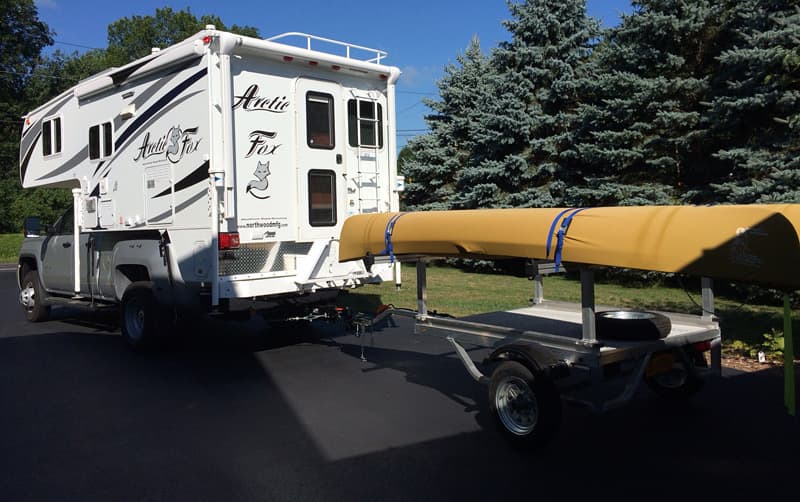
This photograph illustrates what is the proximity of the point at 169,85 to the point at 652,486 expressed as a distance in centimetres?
694

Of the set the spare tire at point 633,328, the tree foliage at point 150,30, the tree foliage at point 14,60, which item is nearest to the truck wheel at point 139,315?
the spare tire at point 633,328

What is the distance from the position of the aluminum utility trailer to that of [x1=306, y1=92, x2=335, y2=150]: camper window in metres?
3.57

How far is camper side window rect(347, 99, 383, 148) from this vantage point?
29.9 ft

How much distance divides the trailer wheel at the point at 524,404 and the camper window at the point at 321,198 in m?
4.06

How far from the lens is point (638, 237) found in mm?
4367

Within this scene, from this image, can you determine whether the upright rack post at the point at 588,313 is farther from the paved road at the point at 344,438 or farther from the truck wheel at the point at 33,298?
the truck wheel at the point at 33,298

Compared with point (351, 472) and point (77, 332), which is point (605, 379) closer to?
point (351, 472)

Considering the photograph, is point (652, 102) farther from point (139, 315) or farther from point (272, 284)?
point (139, 315)

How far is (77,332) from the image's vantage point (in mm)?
10766

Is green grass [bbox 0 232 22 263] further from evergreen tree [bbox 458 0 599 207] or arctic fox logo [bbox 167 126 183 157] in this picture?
arctic fox logo [bbox 167 126 183 157]

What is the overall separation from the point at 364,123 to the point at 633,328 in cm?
524

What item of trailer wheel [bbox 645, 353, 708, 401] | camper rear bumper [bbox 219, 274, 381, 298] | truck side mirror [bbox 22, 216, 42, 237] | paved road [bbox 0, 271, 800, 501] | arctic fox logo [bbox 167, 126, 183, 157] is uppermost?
arctic fox logo [bbox 167, 126, 183, 157]

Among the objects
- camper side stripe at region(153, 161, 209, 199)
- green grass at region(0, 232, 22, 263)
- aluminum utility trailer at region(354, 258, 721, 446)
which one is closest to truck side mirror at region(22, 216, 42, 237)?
camper side stripe at region(153, 161, 209, 199)

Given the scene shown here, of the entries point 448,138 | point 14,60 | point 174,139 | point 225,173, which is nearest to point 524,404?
point 225,173
